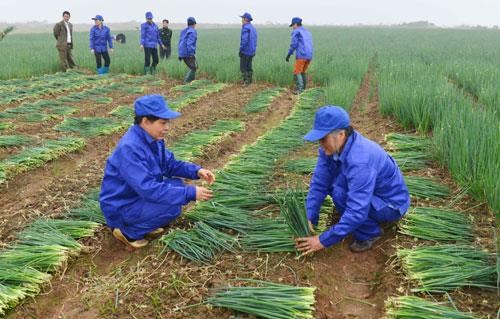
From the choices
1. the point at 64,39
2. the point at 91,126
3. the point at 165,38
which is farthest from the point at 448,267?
the point at 165,38

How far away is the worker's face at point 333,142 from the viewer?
2.46 m

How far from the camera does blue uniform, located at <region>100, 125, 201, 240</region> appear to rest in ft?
8.86

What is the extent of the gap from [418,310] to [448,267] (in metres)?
0.40

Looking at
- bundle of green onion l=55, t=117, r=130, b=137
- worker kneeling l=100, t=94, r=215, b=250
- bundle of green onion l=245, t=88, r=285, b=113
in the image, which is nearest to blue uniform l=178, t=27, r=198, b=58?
bundle of green onion l=245, t=88, r=285, b=113

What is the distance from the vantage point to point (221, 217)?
10.0 ft

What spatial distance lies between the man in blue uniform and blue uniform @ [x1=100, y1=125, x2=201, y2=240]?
84 cm

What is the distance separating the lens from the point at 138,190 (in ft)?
8.86

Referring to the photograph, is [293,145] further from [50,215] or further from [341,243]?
[50,215]

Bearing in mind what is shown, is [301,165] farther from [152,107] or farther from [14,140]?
[14,140]

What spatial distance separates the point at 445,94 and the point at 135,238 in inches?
156

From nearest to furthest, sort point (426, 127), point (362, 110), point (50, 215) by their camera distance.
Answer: point (50, 215), point (426, 127), point (362, 110)

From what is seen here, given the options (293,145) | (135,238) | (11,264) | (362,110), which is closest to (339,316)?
(135,238)

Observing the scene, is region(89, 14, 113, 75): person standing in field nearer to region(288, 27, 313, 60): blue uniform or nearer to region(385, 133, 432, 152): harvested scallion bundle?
region(288, 27, 313, 60): blue uniform

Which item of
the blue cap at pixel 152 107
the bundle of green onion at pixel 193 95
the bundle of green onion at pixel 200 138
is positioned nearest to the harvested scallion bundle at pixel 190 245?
the blue cap at pixel 152 107
